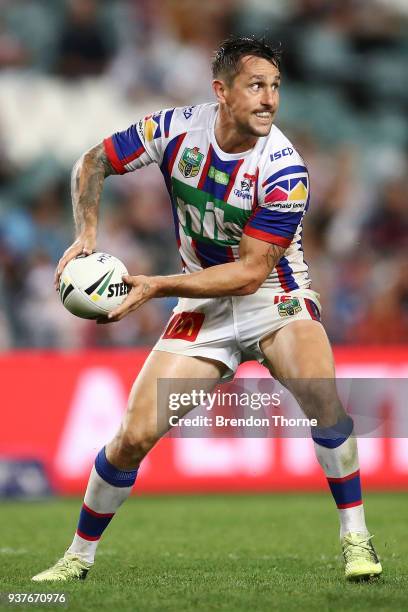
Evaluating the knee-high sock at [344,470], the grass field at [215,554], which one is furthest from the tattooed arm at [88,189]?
the grass field at [215,554]

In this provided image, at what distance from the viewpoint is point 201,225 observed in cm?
551

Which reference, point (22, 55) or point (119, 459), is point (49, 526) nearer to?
point (119, 459)

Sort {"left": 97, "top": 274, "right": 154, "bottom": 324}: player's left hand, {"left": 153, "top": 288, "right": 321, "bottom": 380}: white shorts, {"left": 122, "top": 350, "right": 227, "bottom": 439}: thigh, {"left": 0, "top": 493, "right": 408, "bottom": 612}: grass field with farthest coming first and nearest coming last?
{"left": 153, "top": 288, "right": 321, "bottom": 380}: white shorts < {"left": 122, "top": 350, "right": 227, "bottom": 439}: thigh < {"left": 97, "top": 274, "right": 154, "bottom": 324}: player's left hand < {"left": 0, "top": 493, "right": 408, "bottom": 612}: grass field

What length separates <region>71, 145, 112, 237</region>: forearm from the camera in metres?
5.56

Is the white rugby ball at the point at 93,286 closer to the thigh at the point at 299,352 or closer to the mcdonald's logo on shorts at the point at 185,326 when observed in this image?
the mcdonald's logo on shorts at the point at 185,326

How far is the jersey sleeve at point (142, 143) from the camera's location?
5.58 m

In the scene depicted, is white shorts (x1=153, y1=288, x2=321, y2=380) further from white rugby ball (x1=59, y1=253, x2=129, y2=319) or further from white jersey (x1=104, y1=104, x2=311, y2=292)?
white rugby ball (x1=59, y1=253, x2=129, y2=319)

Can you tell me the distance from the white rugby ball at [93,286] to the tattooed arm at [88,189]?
0.31 meters

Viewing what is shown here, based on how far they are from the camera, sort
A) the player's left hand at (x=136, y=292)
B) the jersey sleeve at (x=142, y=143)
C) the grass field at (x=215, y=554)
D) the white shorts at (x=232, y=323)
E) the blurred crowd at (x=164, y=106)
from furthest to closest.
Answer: the blurred crowd at (x=164, y=106) < the jersey sleeve at (x=142, y=143) < the white shorts at (x=232, y=323) < the player's left hand at (x=136, y=292) < the grass field at (x=215, y=554)

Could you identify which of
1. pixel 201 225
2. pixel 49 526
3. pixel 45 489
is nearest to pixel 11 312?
pixel 45 489

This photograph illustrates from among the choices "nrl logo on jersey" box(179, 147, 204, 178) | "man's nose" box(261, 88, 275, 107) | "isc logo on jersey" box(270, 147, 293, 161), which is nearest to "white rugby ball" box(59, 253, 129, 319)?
"nrl logo on jersey" box(179, 147, 204, 178)

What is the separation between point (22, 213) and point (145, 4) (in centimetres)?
385

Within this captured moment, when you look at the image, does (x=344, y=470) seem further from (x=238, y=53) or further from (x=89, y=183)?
(x=238, y=53)

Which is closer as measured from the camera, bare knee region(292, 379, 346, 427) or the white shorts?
bare knee region(292, 379, 346, 427)
